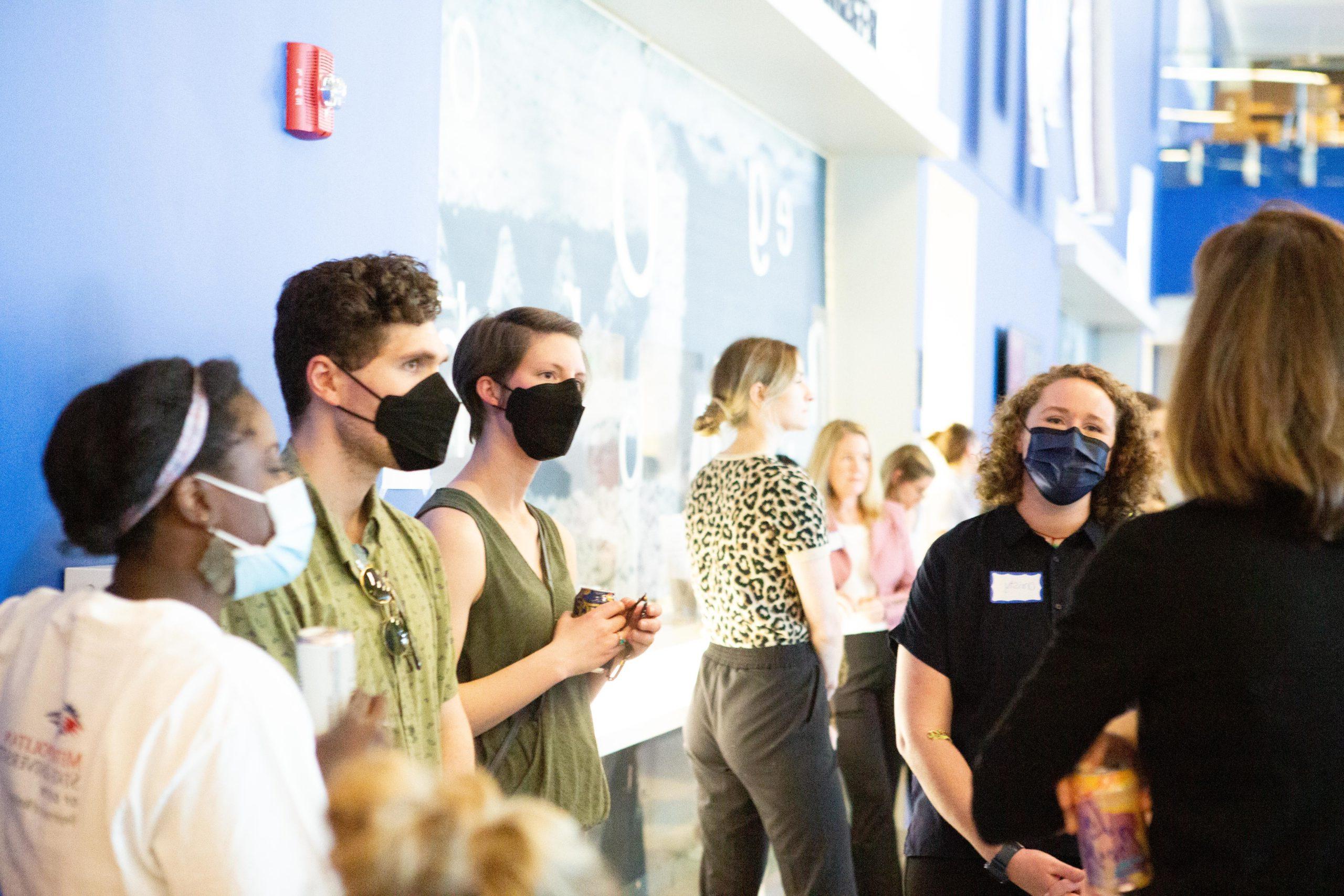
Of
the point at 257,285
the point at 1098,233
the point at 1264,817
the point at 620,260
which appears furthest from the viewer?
the point at 1098,233

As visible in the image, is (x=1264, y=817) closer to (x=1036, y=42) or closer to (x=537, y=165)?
(x=537, y=165)

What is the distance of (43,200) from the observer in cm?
194

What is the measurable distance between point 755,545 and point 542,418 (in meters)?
1.13

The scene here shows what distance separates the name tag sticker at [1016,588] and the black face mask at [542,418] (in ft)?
2.98

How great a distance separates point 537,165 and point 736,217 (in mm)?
1744

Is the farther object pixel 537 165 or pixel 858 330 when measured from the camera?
pixel 858 330

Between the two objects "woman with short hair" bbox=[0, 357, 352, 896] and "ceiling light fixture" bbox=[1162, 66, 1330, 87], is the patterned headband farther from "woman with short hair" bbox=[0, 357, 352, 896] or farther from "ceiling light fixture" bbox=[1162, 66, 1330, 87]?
"ceiling light fixture" bbox=[1162, 66, 1330, 87]

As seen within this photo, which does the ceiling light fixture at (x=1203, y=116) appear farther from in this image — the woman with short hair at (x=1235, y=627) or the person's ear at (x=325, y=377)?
the woman with short hair at (x=1235, y=627)

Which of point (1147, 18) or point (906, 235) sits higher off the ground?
point (1147, 18)

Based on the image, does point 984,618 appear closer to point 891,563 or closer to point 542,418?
point 542,418

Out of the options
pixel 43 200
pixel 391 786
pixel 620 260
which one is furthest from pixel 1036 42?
pixel 391 786

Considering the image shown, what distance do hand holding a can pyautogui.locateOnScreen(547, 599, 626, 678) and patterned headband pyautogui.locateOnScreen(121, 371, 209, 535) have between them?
101cm

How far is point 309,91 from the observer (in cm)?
246

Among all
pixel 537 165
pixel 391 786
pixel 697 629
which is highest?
pixel 537 165
